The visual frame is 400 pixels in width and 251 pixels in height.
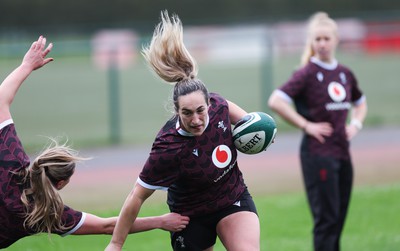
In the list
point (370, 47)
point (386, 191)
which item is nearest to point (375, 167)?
point (386, 191)

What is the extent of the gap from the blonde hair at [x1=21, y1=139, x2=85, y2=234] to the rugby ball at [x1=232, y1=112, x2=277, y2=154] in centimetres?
117

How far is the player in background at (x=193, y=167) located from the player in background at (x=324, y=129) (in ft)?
5.14

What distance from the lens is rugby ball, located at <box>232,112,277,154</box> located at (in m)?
5.51

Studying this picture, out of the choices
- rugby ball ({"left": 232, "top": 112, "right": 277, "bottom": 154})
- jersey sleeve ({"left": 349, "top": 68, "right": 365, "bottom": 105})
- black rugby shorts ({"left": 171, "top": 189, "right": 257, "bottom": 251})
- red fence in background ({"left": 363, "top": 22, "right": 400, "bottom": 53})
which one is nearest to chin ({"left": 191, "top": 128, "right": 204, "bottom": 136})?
rugby ball ({"left": 232, "top": 112, "right": 277, "bottom": 154})

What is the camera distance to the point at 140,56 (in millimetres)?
27234

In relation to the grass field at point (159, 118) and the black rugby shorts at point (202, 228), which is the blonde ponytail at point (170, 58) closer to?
the black rugby shorts at point (202, 228)

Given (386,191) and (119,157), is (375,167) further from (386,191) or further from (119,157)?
(119,157)

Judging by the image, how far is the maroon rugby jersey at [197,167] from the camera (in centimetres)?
525

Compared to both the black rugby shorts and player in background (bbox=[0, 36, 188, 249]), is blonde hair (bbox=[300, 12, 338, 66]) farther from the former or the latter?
player in background (bbox=[0, 36, 188, 249])

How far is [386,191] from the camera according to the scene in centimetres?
1077

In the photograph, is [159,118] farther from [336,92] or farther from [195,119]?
[195,119]

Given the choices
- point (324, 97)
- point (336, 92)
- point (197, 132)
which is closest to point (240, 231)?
point (197, 132)

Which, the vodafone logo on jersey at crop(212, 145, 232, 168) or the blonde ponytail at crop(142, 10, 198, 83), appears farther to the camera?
the blonde ponytail at crop(142, 10, 198, 83)

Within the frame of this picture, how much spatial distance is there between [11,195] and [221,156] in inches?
56.3
